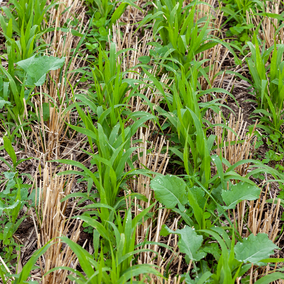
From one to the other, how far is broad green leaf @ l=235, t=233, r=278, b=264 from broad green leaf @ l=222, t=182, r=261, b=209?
0.58ft

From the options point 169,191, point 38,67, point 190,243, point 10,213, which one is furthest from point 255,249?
point 38,67

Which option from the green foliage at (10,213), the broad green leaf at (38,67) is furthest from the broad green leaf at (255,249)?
the broad green leaf at (38,67)

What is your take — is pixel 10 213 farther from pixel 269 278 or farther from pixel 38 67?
pixel 269 278

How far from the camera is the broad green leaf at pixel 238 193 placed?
1523 mm

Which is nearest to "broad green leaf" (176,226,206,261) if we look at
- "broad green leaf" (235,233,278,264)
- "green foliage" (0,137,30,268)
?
"broad green leaf" (235,233,278,264)

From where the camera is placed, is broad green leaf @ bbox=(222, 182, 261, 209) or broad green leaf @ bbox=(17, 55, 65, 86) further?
broad green leaf @ bbox=(17, 55, 65, 86)

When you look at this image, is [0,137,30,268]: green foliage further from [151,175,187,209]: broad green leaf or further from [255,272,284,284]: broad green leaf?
[255,272,284,284]: broad green leaf

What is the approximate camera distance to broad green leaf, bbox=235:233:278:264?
52.9 inches

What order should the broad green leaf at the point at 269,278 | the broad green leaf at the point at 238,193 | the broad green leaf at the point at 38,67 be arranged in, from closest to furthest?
the broad green leaf at the point at 269,278 → the broad green leaf at the point at 238,193 → the broad green leaf at the point at 38,67

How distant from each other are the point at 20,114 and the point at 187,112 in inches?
35.8

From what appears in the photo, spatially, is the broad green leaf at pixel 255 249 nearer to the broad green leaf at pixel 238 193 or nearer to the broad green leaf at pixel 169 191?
the broad green leaf at pixel 238 193

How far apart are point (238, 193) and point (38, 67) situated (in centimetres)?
124

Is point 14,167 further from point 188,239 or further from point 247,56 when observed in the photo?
point 247,56

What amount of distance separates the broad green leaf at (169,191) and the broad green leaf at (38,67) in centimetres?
88
